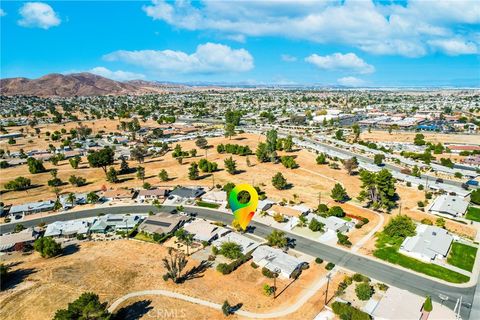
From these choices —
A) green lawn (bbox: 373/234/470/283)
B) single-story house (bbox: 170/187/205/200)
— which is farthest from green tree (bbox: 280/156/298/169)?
green lawn (bbox: 373/234/470/283)

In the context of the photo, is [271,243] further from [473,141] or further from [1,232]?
[473,141]

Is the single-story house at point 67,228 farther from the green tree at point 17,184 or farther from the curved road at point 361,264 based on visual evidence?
the green tree at point 17,184

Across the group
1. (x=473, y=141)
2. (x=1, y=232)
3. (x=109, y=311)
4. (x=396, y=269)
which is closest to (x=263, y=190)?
(x=396, y=269)

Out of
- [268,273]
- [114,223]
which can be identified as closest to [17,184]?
[114,223]


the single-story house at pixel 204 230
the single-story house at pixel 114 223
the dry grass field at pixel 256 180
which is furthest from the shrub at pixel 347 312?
the single-story house at pixel 114 223

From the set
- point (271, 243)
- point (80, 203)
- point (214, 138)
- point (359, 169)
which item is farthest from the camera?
point (214, 138)

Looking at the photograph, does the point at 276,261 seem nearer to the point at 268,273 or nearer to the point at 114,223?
the point at 268,273

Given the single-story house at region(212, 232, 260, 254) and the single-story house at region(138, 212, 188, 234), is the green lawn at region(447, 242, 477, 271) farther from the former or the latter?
the single-story house at region(138, 212, 188, 234)
